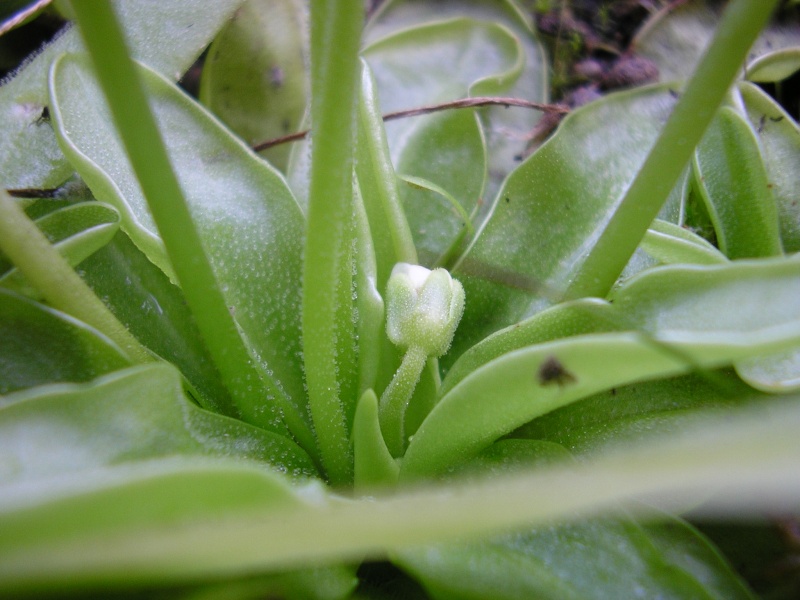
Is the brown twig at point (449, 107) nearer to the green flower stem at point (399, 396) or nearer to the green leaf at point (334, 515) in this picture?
the green flower stem at point (399, 396)

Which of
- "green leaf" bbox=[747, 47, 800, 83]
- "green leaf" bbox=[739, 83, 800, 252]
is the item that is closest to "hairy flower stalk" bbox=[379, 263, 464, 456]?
"green leaf" bbox=[739, 83, 800, 252]

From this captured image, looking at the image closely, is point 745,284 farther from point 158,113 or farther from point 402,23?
point 402,23

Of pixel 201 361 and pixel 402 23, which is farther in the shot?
pixel 402 23

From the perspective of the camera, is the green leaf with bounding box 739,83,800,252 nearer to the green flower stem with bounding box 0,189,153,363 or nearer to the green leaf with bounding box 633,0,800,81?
the green leaf with bounding box 633,0,800,81

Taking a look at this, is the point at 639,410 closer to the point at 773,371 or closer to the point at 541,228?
the point at 773,371

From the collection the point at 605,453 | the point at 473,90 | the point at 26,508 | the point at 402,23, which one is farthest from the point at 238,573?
the point at 402,23
